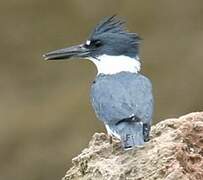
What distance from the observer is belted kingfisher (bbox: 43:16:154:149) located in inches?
269

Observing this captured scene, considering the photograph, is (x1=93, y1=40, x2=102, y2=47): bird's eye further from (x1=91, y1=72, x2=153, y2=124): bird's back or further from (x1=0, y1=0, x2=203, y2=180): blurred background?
(x1=0, y1=0, x2=203, y2=180): blurred background

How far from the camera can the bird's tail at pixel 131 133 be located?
663 centimetres

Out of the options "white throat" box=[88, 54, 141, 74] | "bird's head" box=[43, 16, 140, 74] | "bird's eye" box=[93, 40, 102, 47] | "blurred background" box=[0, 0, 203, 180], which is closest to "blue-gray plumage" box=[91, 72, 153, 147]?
"white throat" box=[88, 54, 141, 74]

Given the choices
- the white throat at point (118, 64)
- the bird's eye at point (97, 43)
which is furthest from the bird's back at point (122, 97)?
the bird's eye at point (97, 43)

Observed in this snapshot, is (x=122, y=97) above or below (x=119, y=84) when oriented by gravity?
below

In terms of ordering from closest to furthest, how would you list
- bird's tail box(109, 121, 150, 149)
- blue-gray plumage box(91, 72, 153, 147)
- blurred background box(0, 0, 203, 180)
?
bird's tail box(109, 121, 150, 149) → blue-gray plumage box(91, 72, 153, 147) → blurred background box(0, 0, 203, 180)

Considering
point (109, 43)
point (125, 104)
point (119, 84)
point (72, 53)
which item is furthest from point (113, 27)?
point (125, 104)

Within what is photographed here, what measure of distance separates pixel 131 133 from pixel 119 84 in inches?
24.0

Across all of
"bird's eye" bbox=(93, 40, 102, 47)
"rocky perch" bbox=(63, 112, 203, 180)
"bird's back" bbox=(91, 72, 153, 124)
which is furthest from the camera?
"bird's eye" bbox=(93, 40, 102, 47)

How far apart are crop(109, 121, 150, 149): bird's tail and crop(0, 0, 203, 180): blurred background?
186 inches

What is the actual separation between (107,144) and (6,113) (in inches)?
202

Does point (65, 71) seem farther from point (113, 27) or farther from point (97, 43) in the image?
point (113, 27)

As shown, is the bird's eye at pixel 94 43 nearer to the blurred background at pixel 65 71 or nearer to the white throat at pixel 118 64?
the white throat at pixel 118 64

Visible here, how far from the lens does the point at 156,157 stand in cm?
624
